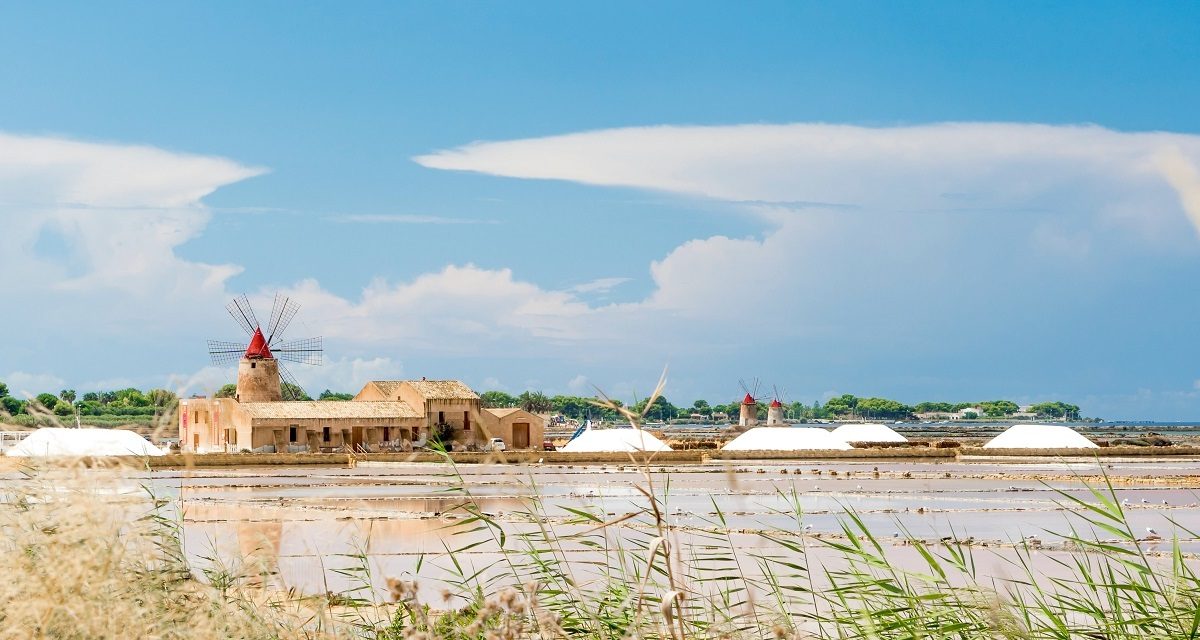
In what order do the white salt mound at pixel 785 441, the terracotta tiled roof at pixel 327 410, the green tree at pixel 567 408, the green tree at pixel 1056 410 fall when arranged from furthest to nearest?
the green tree at pixel 1056 410 → the green tree at pixel 567 408 → the white salt mound at pixel 785 441 → the terracotta tiled roof at pixel 327 410

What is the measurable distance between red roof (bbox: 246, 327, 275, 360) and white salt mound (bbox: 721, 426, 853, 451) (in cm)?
1549

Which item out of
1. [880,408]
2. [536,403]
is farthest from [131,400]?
[880,408]

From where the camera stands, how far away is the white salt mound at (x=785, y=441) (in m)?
38.5

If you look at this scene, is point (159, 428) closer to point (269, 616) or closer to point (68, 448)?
point (68, 448)

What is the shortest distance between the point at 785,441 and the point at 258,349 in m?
17.7

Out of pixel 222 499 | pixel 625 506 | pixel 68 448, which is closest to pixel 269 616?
pixel 68 448

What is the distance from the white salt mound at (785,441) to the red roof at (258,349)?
15.5 meters

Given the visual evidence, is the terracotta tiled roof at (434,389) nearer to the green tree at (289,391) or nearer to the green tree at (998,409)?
the green tree at (289,391)

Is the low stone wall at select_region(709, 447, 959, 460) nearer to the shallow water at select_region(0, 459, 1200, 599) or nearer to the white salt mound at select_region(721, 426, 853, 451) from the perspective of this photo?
the white salt mound at select_region(721, 426, 853, 451)

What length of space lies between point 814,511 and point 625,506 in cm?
257

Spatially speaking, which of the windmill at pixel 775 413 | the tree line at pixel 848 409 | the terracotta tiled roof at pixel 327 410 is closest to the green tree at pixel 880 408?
the tree line at pixel 848 409

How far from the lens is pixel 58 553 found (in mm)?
3012

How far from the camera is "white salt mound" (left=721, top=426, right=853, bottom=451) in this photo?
38469 mm

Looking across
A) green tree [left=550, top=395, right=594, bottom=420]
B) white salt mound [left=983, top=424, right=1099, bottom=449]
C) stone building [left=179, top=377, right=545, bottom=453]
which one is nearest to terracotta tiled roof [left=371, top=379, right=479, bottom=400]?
stone building [left=179, top=377, right=545, bottom=453]
